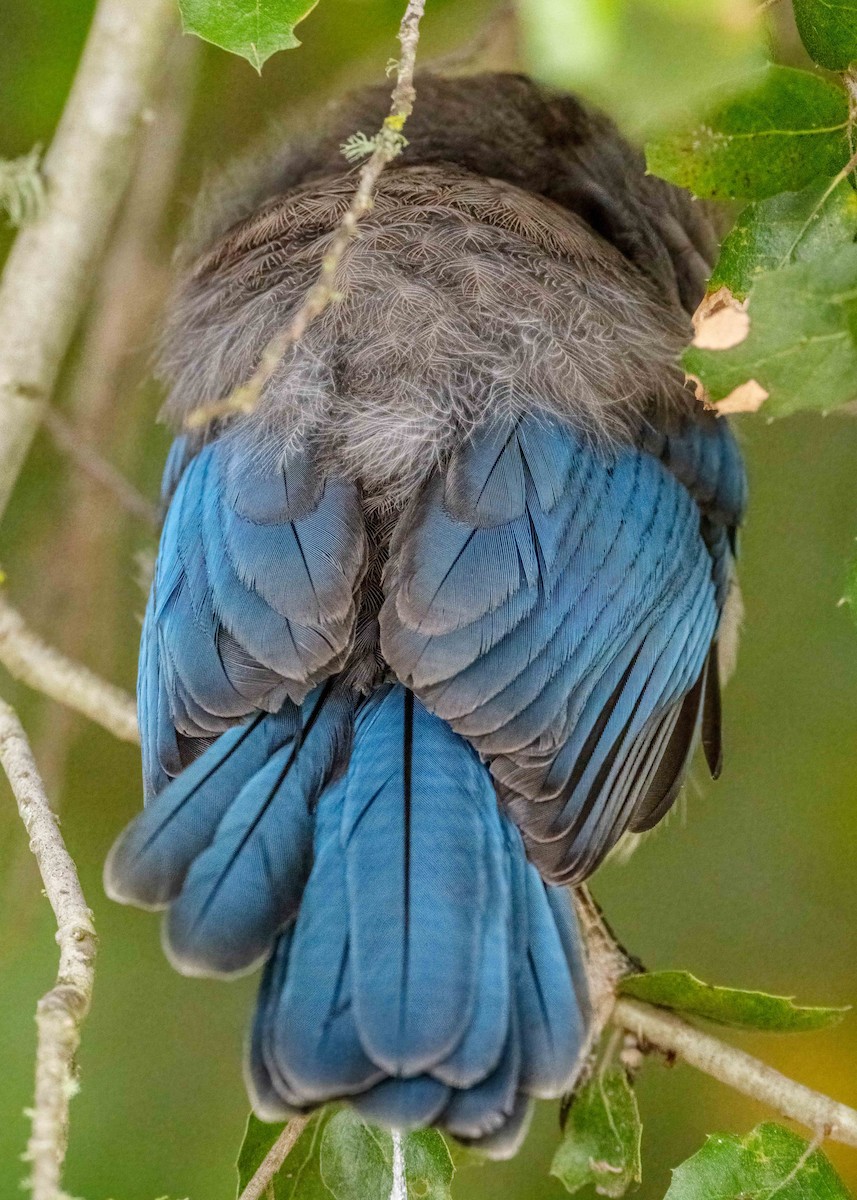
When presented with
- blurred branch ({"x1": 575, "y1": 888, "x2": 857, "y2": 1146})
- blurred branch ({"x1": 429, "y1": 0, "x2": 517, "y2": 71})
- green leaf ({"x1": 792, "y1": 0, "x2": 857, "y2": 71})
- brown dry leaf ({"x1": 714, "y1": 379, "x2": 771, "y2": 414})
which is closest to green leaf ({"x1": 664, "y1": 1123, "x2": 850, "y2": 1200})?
blurred branch ({"x1": 575, "y1": 888, "x2": 857, "y2": 1146})

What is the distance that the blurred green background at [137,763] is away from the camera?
9.98 feet

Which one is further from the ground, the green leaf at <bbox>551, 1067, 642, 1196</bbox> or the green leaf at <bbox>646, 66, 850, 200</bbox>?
the green leaf at <bbox>646, 66, 850, 200</bbox>

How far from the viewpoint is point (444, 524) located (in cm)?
206

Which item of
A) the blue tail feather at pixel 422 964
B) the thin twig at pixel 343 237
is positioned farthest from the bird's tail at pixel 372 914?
the thin twig at pixel 343 237

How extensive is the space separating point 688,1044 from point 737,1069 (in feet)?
0.39

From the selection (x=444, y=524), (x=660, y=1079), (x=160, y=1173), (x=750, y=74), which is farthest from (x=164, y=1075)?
(x=750, y=74)

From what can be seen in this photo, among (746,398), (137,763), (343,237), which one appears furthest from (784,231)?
(137,763)

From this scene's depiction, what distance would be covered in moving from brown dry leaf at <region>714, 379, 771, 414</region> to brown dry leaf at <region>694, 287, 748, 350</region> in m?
0.05

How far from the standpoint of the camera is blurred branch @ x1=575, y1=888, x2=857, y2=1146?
1.99m

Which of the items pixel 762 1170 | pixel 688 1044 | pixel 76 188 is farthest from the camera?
pixel 76 188

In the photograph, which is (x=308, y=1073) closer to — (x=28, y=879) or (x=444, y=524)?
(x=444, y=524)

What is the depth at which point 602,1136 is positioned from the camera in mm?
2209

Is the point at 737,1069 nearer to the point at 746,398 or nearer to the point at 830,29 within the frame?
the point at 746,398

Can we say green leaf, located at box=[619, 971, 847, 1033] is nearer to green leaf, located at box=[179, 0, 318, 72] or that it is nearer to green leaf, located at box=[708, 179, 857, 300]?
green leaf, located at box=[708, 179, 857, 300]
